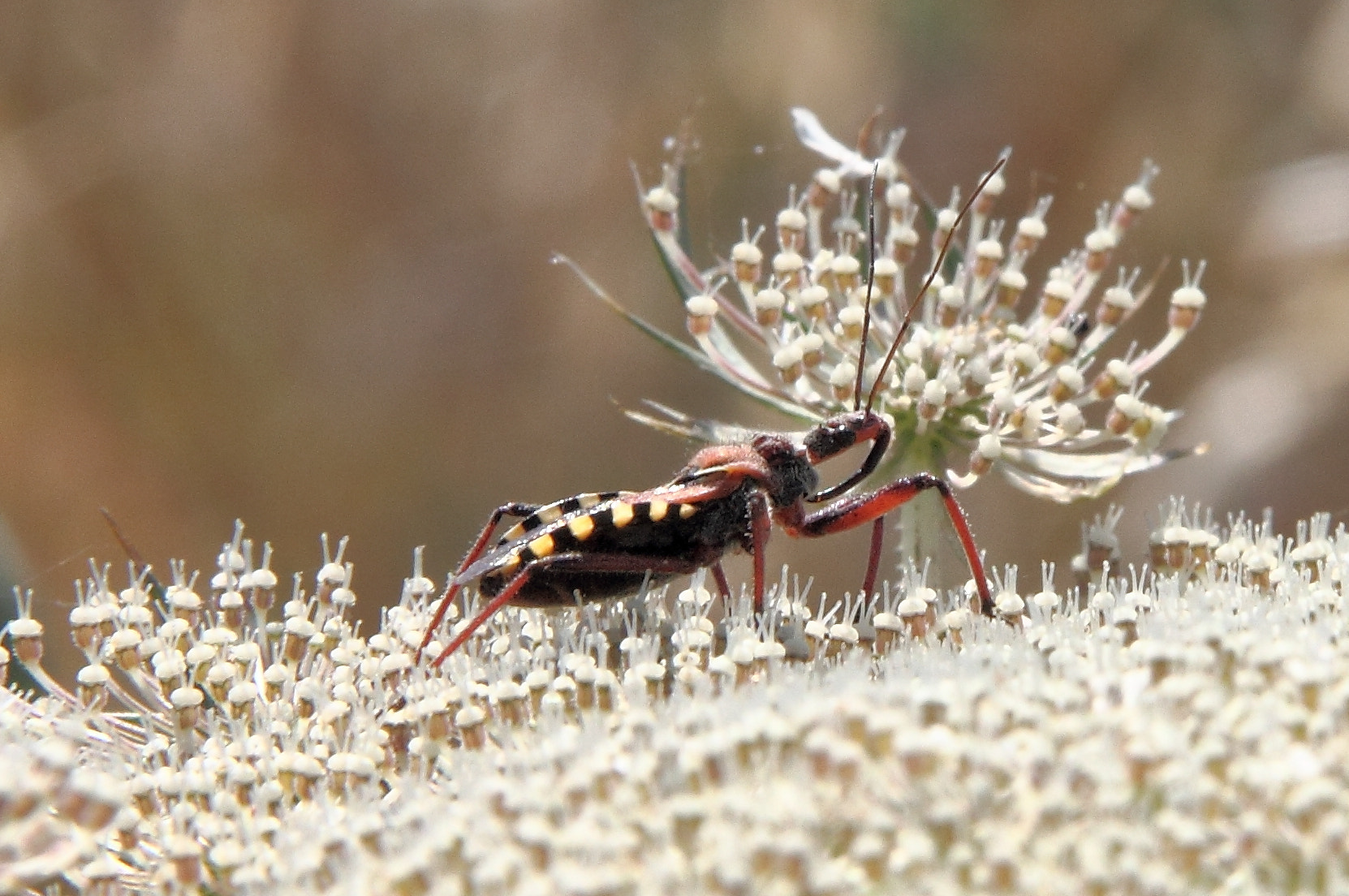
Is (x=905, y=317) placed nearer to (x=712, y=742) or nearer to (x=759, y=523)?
(x=759, y=523)

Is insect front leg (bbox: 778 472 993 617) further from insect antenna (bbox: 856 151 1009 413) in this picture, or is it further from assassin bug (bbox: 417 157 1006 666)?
insect antenna (bbox: 856 151 1009 413)

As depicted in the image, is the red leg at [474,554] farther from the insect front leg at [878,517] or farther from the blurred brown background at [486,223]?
the blurred brown background at [486,223]

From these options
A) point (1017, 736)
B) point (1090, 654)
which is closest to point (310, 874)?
point (1017, 736)

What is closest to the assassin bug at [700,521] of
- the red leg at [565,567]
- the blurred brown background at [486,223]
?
the red leg at [565,567]

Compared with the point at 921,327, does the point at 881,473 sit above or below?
below

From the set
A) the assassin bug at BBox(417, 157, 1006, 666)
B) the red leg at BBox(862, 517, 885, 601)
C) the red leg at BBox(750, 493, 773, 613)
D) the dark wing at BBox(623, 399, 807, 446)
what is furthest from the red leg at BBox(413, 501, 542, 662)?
the red leg at BBox(862, 517, 885, 601)

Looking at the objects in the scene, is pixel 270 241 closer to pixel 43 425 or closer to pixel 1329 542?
pixel 43 425
